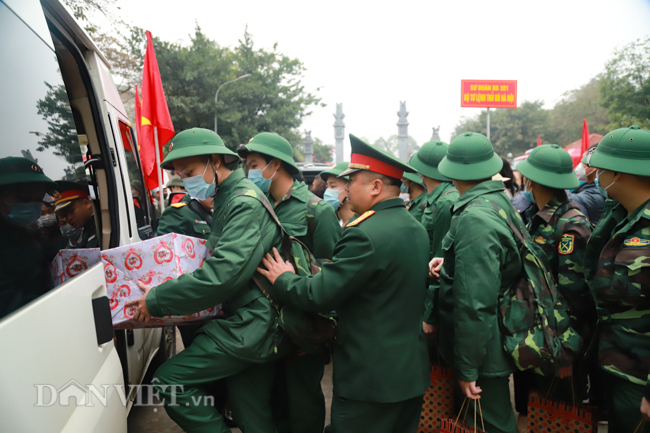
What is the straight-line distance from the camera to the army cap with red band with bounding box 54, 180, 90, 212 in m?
1.70

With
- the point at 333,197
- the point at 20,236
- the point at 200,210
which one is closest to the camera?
→ the point at 20,236

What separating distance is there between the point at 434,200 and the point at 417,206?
512 mm

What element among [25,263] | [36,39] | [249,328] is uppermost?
[36,39]

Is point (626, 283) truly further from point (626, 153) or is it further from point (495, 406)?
point (495, 406)

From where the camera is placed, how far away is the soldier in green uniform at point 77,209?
5.70ft

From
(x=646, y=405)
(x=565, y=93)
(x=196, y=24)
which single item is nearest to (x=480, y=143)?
(x=646, y=405)

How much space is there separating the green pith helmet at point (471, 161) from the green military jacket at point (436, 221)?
376mm

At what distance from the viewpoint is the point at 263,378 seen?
2703mm

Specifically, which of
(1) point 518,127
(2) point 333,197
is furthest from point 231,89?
(1) point 518,127

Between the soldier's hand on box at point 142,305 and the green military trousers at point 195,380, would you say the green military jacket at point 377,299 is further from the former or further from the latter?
the soldier's hand on box at point 142,305

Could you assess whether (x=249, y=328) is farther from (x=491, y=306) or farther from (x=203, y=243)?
(x=491, y=306)

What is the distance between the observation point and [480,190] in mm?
2682

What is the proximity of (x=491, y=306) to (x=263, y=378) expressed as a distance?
138 cm

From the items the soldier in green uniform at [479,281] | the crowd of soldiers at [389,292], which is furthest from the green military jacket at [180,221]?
the soldier in green uniform at [479,281]
